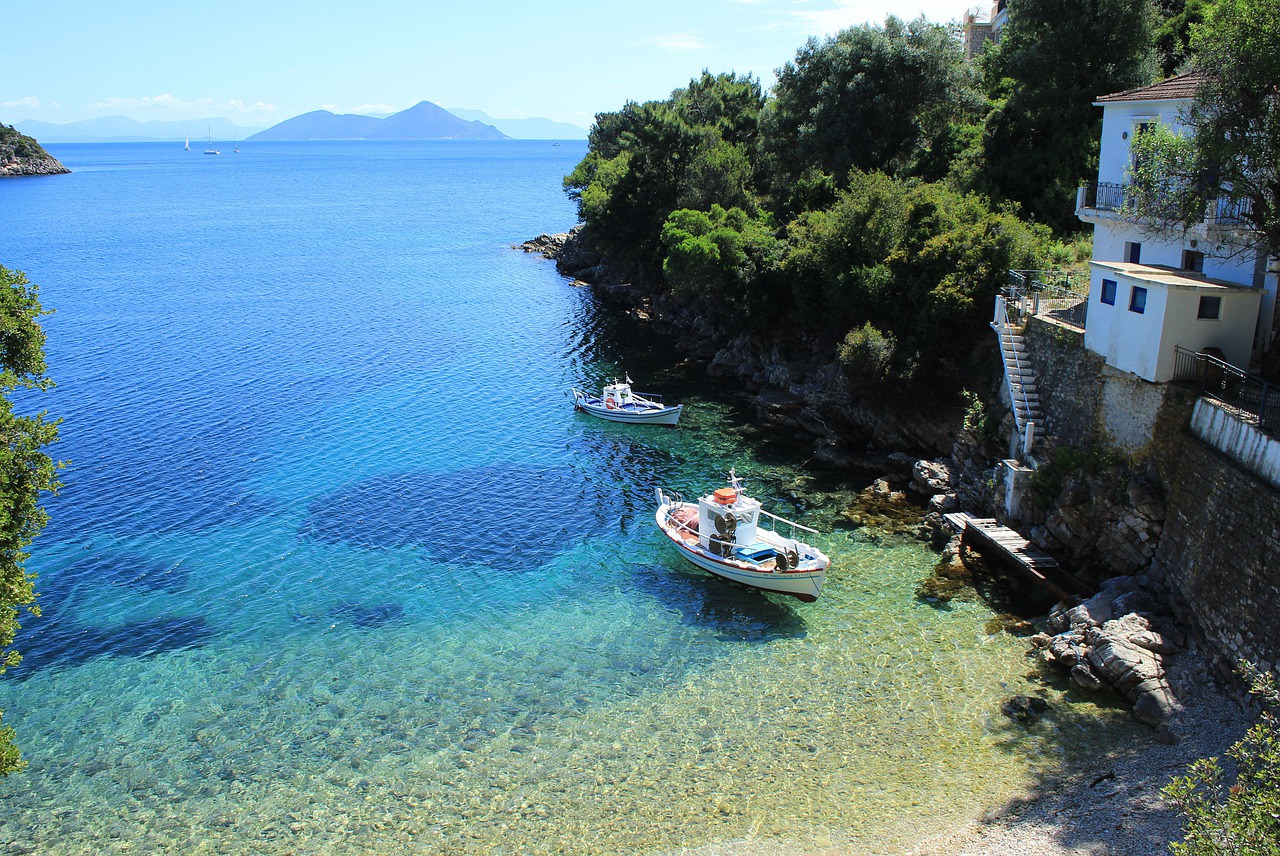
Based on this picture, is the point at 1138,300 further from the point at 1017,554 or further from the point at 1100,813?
the point at 1100,813

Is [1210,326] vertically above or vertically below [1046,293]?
below

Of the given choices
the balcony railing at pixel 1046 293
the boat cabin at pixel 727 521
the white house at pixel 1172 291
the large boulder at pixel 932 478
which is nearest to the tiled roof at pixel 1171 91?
the white house at pixel 1172 291

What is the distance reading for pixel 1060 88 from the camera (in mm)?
44906

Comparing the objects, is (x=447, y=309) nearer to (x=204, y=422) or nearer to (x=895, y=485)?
(x=204, y=422)

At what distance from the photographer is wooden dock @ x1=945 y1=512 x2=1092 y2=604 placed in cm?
2630

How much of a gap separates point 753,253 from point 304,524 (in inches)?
1138

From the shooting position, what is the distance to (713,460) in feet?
132

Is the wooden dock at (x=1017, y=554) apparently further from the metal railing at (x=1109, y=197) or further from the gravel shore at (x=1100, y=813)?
the metal railing at (x=1109, y=197)

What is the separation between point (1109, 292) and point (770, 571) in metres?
13.3

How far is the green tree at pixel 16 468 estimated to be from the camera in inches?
734

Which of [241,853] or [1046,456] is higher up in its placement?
[1046,456]

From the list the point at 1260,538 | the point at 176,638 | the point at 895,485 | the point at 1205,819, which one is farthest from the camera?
the point at 895,485

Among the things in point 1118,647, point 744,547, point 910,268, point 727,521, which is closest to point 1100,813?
point 1118,647

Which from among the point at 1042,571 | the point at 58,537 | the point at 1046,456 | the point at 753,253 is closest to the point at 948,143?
the point at 753,253
